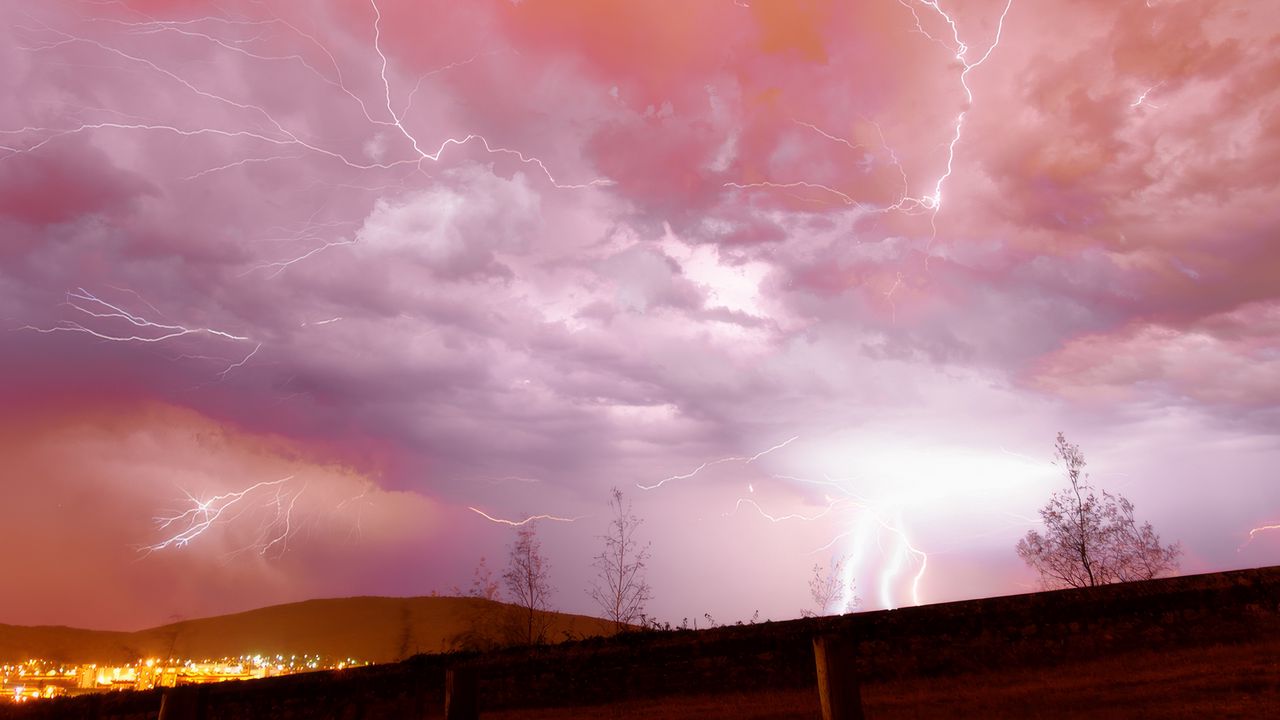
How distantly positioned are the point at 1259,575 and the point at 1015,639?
440 cm

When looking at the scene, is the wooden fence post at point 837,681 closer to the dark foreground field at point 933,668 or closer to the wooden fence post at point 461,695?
the wooden fence post at point 461,695

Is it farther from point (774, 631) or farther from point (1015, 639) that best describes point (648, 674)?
point (1015, 639)

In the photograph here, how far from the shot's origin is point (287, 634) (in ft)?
359

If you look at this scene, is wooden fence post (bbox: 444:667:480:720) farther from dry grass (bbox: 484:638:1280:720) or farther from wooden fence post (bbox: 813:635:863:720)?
dry grass (bbox: 484:638:1280:720)

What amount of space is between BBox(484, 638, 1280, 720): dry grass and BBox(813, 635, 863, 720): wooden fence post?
26.0ft

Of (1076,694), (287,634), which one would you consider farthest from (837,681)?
(287,634)

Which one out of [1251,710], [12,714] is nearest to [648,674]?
[1251,710]

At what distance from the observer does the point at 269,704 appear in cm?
1625

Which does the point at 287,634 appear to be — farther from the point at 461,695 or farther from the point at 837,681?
the point at 837,681

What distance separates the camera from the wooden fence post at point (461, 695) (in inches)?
157

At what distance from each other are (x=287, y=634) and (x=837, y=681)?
420 ft

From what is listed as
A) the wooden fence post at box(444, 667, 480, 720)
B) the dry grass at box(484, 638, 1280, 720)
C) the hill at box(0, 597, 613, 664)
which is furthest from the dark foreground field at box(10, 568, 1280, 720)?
the hill at box(0, 597, 613, 664)

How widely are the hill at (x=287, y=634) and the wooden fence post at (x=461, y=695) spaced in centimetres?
8199

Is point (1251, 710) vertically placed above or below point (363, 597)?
below
